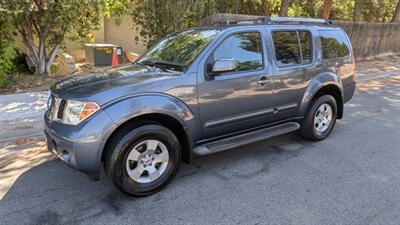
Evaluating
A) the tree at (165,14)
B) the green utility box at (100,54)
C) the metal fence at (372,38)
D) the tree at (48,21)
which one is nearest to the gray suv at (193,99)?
the tree at (48,21)

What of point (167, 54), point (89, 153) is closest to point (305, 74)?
point (167, 54)

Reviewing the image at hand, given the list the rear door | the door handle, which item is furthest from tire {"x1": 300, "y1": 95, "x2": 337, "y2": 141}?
the door handle

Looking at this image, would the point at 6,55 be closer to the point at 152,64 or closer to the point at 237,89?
the point at 152,64

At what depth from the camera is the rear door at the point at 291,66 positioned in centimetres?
458

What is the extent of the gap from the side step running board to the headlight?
49.9 inches

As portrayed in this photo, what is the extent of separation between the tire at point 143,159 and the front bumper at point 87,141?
0.15 m

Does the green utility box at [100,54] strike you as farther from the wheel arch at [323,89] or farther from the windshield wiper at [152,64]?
the wheel arch at [323,89]

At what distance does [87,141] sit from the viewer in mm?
3232

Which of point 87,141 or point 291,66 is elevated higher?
point 291,66

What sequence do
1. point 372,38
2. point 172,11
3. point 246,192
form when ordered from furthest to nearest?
1. point 372,38
2. point 172,11
3. point 246,192

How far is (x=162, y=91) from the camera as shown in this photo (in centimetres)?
359

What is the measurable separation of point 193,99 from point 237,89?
63 cm

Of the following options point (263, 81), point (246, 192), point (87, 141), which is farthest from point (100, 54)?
point (246, 192)

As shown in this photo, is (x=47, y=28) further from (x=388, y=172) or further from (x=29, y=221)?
(x=388, y=172)
